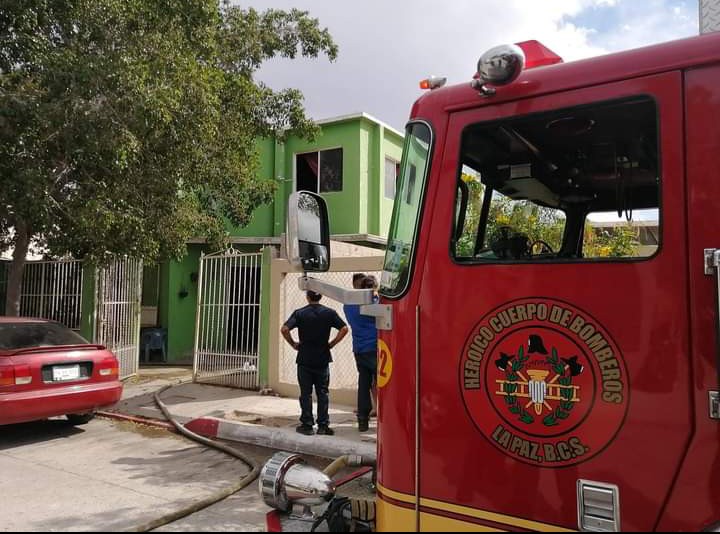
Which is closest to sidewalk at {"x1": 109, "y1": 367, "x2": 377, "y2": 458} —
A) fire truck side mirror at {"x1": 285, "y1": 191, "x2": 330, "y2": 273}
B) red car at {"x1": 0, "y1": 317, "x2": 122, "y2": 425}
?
red car at {"x1": 0, "y1": 317, "x2": 122, "y2": 425}

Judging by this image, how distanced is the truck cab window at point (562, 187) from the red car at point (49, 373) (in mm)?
5850

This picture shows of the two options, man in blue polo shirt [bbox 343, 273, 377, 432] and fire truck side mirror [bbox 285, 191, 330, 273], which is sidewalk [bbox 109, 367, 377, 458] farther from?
fire truck side mirror [bbox 285, 191, 330, 273]

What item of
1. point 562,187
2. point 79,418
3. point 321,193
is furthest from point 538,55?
point 321,193

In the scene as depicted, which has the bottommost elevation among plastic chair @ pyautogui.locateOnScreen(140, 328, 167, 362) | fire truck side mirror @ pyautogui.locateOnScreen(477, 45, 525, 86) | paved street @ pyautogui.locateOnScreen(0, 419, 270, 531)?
paved street @ pyautogui.locateOnScreen(0, 419, 270, 531)

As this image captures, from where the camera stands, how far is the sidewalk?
6.25 metres

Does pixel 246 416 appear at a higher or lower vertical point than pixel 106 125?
lower

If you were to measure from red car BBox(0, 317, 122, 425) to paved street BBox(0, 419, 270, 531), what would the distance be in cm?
43

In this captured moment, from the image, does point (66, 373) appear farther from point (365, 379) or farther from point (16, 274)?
point (16, 274)

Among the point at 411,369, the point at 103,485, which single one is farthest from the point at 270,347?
the point at 411,369

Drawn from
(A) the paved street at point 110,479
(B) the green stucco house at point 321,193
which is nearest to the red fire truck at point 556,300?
(A) the paved street at point 110,479

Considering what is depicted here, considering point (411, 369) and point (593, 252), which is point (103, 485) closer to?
point (411, 369)

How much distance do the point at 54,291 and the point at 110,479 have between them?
24.0 ft

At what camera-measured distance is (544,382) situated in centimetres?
191

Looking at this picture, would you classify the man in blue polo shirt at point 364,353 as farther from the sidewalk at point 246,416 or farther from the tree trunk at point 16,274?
the tree trunk at point 16,274
